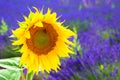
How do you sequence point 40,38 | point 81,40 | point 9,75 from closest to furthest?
1. point 40,38
2. point 9,75
3. point 81,40

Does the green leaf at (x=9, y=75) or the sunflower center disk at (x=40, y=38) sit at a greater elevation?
the sunflower center disk at (x=40, y=38)

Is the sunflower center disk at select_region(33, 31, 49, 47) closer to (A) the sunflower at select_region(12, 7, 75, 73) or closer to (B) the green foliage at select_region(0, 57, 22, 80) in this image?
(A) the sunflower at select_region(12, 7, 75, 73)

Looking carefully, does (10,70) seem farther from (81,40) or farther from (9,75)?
(81,40)

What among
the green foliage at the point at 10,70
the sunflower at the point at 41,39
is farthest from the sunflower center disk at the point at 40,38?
the green foliage at the point at 10,70

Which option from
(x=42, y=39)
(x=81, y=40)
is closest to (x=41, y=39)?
(x=42, y=39)

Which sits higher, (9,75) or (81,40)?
(81,40)

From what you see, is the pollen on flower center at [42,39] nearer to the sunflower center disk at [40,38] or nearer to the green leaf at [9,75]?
the sunflower center disk at [40,38]

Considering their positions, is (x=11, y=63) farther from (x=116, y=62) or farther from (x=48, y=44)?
(x=116, y=62)

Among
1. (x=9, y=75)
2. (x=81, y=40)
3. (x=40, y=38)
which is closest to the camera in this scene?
(x=40, y=38)

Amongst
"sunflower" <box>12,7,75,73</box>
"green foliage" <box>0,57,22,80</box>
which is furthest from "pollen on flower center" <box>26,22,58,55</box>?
"green foliage" <box>0,57,22,80</box>

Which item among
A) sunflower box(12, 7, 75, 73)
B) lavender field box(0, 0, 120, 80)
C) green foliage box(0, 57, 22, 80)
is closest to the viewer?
sunflower box(12, 7, 75, 73)
